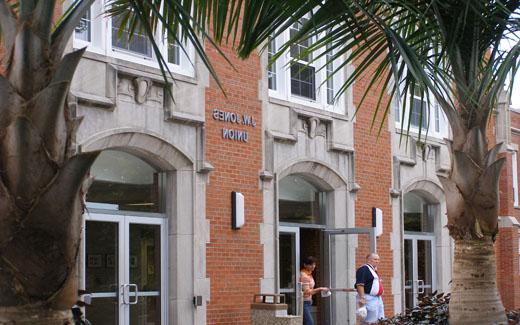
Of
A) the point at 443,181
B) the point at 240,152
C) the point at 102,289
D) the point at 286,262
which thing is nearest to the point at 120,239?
the point at 102,289

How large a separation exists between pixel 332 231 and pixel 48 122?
12510 mm

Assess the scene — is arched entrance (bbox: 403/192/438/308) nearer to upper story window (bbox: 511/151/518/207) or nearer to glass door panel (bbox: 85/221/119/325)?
upper story window (bbox: 511/151/518/207)

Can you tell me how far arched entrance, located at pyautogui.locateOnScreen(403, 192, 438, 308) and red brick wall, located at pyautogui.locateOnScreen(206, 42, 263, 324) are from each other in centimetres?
580

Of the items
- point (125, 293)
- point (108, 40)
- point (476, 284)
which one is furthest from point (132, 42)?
point (476, 284)

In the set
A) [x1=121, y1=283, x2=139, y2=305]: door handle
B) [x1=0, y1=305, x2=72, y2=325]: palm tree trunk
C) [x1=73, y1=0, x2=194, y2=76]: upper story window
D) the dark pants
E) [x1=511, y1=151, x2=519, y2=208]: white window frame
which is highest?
[x1=73, y1=0, x2=194, y2=76]: upper story window

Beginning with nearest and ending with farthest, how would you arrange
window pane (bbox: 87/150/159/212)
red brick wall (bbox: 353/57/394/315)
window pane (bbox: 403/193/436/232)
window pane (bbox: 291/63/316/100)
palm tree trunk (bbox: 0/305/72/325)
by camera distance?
palm tree trunk (bbox: 0/305/72/325)
window pane (bbox: 87/150/159/212)
window pane (bbox: 291/63/316/100)
red brick wall (bbox: 353/57/394/315)
window pane (bbox: 403/193/436/232)

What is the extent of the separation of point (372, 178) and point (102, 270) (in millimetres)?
7096

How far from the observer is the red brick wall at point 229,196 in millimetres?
13844

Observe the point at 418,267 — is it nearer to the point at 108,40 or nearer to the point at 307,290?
the point at 307,290

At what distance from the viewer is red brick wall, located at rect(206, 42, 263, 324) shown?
1384cm

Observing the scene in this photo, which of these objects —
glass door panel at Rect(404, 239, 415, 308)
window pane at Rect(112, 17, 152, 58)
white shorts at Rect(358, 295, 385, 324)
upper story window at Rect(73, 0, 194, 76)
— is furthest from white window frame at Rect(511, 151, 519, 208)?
window pane at Rect(112, 17, 152, 58)

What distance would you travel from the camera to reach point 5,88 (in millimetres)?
4293

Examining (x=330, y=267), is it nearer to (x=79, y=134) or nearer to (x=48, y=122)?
(x=79, y=134)

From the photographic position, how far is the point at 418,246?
2005cm
